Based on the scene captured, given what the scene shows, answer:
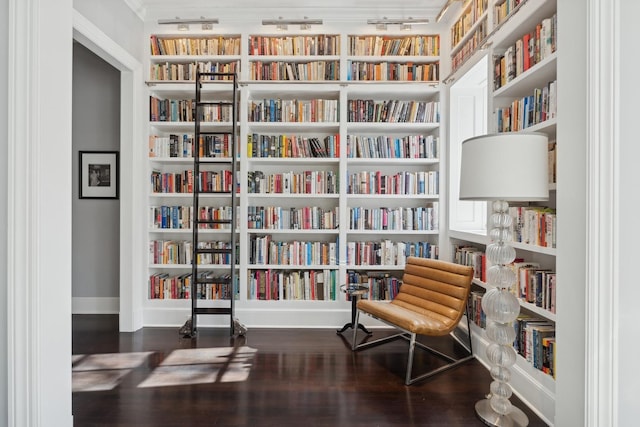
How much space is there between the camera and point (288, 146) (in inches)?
139

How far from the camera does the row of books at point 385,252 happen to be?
355 cm

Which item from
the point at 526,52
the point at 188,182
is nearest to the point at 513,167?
the point at 526,52

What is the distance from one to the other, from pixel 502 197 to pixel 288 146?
88.6 inches

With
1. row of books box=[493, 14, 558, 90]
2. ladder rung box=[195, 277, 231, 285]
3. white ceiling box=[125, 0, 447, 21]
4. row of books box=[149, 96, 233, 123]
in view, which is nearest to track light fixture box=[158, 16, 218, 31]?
white ceiling box=[125, 0, 447, 21]

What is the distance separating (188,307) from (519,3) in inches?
148

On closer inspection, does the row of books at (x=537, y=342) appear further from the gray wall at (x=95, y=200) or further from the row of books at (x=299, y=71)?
the gray wall at (x=95, y=200)

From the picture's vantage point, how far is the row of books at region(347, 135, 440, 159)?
3533mm

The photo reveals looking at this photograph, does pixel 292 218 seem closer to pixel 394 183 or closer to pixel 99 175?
pixel 394 183

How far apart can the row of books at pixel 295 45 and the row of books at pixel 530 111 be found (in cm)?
185
